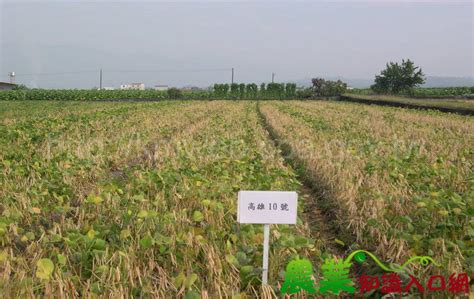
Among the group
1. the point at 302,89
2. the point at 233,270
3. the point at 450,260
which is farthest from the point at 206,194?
the point at 302,89

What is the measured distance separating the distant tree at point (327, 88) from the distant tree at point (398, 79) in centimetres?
1032

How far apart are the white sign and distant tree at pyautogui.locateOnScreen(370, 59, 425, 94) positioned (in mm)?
62993

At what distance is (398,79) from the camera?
62.2 metres

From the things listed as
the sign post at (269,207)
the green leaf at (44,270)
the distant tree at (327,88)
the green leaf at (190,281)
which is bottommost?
the green leaf at (190,281)

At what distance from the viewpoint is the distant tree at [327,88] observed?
2119 inches

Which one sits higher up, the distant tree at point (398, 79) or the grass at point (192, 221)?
the distant tree at point (398, 79)

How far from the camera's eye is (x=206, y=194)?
4.66 m

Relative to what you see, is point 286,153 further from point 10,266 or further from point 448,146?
point 10,266

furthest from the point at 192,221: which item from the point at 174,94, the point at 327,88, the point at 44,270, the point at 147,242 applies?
the point at 327,88

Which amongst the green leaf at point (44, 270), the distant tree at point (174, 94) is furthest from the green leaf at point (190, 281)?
the distant tree at point (174, 94)

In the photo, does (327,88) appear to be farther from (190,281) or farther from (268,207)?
Answer: (190,281)

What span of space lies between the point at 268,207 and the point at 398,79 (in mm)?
64784

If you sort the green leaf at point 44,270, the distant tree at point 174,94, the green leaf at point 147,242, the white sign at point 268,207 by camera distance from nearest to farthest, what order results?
the green leaf at point 44,270
the white sign at point 268,207
the green leaf at point 147,242
the distant tree at point 174,94

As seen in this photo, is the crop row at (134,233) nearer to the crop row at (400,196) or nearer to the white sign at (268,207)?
the white sign at (268,207)
